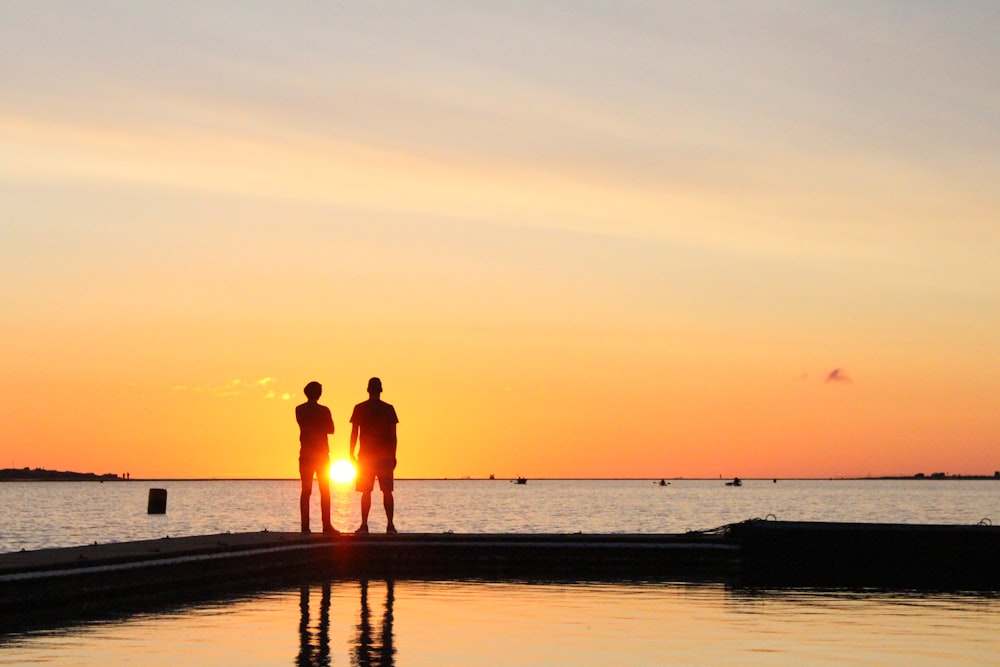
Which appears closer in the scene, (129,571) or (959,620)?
(959,620)

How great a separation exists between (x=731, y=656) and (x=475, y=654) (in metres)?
1.96

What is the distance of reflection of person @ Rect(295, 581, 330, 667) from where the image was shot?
1010cm

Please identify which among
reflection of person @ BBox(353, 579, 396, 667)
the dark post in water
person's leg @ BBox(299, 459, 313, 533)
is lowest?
reflection of person @ BBox(353, 579, 396, 667)

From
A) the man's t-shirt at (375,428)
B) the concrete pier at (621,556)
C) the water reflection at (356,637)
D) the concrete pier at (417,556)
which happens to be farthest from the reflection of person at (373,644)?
the man's t-shirt at (375,428)

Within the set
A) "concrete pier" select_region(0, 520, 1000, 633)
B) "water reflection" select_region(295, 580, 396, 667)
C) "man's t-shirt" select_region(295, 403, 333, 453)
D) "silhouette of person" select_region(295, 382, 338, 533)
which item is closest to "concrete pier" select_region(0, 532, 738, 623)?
"concrete pier" select_region(0, 520, 1000, 633)

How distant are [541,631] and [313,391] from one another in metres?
9.32

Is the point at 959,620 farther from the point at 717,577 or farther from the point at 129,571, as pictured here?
the point at 129,571

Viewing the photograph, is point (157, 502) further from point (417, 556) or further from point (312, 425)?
point (417, 556)

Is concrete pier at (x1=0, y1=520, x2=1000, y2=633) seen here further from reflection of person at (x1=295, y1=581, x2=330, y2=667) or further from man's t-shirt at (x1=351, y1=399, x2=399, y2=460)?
reflection of person at (x1=295, y1=581, x2=330, y2=667)

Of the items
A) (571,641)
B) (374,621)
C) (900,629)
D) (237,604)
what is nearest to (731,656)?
(571,641)

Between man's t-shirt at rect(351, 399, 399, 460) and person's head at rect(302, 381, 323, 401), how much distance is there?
61 cm

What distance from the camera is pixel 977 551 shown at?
1850 centimetres

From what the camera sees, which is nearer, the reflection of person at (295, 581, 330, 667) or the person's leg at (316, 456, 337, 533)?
the reflection of person at (295, 581, 330, 667)

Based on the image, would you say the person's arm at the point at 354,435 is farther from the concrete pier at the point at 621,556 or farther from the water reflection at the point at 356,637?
the water reflection at the point at 356,637
